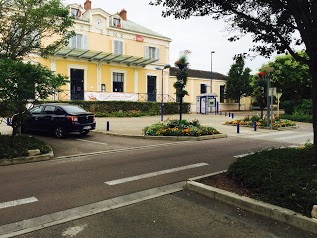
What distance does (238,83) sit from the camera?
4341cm

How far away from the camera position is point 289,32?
7941mm

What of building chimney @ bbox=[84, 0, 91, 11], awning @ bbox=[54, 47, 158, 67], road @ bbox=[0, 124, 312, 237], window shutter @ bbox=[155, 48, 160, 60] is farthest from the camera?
window shutter @ bbox=[155, 48, 160, 60]

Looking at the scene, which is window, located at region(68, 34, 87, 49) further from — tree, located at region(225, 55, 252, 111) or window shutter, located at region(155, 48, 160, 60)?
tree, located at region(225, 55, 252, 111)

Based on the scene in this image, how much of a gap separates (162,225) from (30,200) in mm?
2791

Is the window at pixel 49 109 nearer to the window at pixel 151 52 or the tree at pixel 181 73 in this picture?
the tree at pixel 181 73

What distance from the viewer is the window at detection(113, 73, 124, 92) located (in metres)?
33.7

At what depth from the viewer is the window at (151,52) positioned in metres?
35.7

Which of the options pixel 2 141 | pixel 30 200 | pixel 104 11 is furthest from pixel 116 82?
pixel 30 200

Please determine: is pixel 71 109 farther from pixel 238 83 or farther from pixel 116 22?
pixel 238 83

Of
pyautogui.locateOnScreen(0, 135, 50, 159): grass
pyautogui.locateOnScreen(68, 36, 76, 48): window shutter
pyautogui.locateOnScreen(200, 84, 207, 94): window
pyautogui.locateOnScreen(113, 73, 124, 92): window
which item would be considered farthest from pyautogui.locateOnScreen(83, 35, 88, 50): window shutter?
pyautogui.locateOnScreen(0, 135, 50, 159): grass

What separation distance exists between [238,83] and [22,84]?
3825cm

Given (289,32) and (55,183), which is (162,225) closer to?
(55,183)

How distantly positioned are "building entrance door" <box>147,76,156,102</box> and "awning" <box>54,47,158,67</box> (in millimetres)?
2202

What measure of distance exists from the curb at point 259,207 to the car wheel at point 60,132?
915cm
